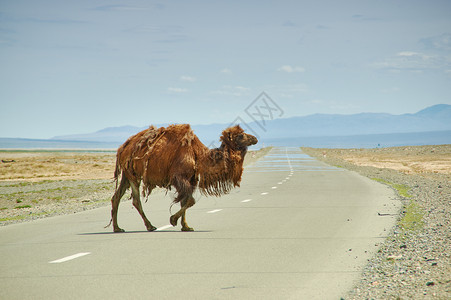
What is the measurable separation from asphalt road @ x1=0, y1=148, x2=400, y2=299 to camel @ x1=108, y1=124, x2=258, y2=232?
0.93m

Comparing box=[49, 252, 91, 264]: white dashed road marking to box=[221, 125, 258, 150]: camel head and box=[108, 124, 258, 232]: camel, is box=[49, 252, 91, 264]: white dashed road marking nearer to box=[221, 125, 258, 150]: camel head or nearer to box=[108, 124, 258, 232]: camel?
box=[108, 124, 258, 232]: camel

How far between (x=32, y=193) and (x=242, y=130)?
68.6ft

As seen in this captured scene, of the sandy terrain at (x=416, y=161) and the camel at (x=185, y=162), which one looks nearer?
the camel at (x=185, y=162)

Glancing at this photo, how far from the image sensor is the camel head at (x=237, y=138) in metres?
11.7

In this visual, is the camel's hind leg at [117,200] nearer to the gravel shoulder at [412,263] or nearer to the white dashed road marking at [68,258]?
the white dashed road marking at [68,258]

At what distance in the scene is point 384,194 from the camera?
22.4 metres

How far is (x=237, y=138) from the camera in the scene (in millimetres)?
11727

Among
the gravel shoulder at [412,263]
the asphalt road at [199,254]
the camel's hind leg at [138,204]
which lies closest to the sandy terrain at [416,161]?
the gravel shoulder at [412,263]

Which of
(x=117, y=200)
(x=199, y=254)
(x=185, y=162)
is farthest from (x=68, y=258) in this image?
(x=185, y=162)

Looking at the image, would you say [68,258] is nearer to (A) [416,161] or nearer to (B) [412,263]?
(B) [412,263]

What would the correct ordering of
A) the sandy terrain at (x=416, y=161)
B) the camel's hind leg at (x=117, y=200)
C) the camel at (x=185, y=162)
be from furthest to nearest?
the sandy terrain at (x=416, y=161) < the camel's hind leg at (x=117, y=200) < the camel at (x=185, y=162)

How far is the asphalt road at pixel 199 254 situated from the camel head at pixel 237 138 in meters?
1.76

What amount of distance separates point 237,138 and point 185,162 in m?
1.13

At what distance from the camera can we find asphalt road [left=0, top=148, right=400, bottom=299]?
280 inches
